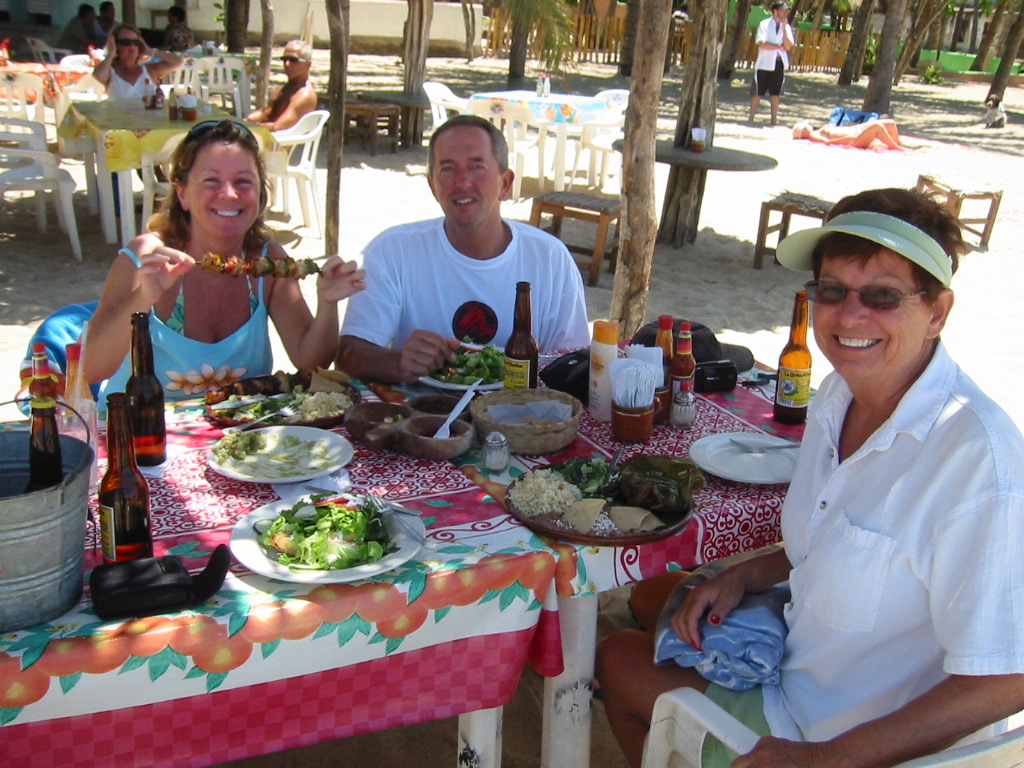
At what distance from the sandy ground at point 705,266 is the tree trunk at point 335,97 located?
128 centimetres

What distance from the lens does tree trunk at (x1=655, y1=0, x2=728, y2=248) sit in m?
9.71

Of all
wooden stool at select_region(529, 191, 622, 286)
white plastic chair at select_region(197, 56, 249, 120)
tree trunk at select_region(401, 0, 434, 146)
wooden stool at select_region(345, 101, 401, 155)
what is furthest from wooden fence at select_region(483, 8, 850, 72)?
wooden stool at select_region(529, 191, 622, 286)

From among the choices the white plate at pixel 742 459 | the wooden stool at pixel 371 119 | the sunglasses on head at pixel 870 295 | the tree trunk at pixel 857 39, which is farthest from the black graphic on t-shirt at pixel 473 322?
the tree trunk at pixel 857 39

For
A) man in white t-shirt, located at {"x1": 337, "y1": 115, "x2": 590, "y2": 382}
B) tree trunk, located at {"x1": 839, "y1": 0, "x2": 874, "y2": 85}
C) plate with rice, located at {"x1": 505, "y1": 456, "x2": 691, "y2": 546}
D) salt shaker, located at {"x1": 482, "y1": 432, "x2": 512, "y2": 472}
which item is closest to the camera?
plate with rice, located at {"x1": 505, "y1": 456, "x2": 691, "y2": 546}

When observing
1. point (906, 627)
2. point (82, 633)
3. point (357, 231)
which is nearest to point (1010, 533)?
point (906, 627)

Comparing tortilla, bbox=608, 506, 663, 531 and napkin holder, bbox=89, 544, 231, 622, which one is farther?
tortilla, bbox=608, 506, 663, 531

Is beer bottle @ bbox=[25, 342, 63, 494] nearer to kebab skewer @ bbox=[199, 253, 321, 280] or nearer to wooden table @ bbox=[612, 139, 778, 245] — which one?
kebab skewer @ bbox=[199, 253, 321, 280]

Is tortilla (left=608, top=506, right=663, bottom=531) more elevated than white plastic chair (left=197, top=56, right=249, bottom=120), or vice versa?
white plastic chair (left=197, top=56, right=249, bottom=120)

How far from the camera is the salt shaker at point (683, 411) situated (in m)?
2.88

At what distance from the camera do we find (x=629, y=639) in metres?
2.54

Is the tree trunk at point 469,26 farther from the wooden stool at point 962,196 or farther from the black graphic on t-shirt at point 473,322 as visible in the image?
the black graphic on t-shirt at point 473,322

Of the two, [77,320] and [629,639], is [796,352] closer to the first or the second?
[629,639]

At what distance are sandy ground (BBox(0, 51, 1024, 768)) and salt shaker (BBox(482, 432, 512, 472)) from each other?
1.15 m

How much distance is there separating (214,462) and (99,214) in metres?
8.88
